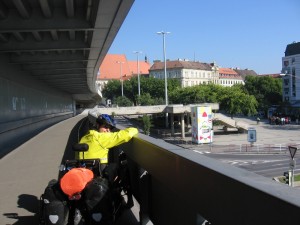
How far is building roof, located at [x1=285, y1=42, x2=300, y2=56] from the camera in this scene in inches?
4488

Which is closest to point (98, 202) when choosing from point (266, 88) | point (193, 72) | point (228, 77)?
point (266, 88)

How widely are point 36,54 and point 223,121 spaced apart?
55423 mm

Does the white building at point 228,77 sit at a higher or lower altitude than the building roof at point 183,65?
lower

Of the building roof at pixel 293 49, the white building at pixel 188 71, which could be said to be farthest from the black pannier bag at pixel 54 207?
the white building at pixel 188 71

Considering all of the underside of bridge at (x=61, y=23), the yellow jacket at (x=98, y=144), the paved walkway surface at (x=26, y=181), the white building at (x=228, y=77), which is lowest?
the paved walkway surface at (x=26, y=181)

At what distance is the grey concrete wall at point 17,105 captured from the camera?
772 inches

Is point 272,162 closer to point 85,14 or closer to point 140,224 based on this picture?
point 85,14

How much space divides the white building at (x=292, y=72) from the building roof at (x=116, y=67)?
72.3 meters

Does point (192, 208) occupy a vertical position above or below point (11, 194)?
above

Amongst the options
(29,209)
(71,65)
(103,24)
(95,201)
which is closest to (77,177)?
(95,201)

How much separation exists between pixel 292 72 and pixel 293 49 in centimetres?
696

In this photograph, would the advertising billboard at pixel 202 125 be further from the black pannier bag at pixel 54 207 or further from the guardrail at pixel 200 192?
the black pannier bag at pixel 54 207

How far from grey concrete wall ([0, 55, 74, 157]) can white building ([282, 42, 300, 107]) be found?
290 feet

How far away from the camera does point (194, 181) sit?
3408 millimetres
